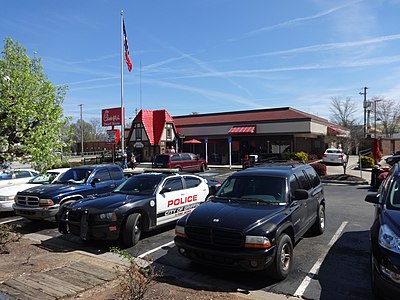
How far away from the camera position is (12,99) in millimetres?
7027

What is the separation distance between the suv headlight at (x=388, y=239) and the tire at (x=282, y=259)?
1413 millimetres

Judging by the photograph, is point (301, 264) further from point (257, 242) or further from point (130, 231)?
point (130, 231)

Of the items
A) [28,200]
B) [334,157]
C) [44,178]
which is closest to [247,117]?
[334,157]

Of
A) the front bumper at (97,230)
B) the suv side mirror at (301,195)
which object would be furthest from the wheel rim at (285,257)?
the front bumper at (97,230)

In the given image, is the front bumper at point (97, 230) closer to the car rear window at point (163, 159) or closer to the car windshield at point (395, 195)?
the car windshield at point (395, 195)

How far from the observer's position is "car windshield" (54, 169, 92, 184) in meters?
10.2

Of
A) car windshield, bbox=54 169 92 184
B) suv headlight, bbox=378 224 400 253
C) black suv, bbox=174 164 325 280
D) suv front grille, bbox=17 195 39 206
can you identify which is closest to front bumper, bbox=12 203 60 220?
suv front grille, bbox=17 195 39 206

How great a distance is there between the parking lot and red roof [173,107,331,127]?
24.5 metres

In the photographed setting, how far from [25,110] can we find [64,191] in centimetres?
306

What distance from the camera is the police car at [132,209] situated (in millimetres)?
7000

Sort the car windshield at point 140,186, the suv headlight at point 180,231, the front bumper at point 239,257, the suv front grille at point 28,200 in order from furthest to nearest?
the suv front grille at point 28,200 < the car windshield at point 140,186 < the suv headlight at point 180,231 < the front bumper at point 239,257

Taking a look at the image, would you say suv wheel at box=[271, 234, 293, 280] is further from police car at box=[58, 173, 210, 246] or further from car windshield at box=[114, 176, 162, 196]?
car windshield at box=[114, 176, 162, 196]

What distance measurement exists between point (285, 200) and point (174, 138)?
33162mm

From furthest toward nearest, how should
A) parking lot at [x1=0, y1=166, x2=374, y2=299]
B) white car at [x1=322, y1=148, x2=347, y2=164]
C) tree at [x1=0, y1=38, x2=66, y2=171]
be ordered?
white car at [x1=322, y1=148, x2=347, y2=164] → tree at [x1=0, y1=38, x2=66, y2=171] → parking lot at [x1=0, y1=166, x2=374, y2=299]
